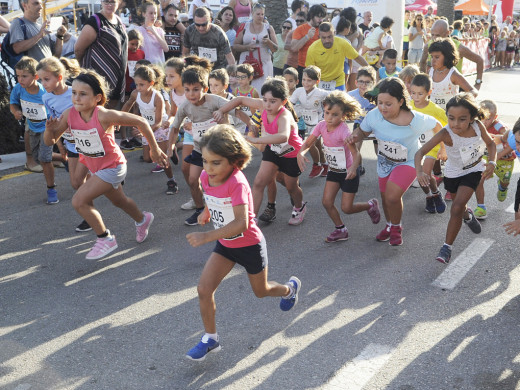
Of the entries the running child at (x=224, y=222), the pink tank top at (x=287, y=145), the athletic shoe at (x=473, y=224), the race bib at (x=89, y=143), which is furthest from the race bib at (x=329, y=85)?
the running child at (x=224, y=222)

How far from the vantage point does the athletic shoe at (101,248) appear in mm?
5121

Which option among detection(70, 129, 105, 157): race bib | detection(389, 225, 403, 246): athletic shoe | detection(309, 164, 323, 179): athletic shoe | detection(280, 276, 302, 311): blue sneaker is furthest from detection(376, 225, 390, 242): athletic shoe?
detection(70, 129, 105, 157): race bib

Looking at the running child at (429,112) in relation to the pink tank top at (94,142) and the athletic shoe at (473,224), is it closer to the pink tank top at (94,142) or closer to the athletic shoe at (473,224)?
the athletic shoe at (473,224)

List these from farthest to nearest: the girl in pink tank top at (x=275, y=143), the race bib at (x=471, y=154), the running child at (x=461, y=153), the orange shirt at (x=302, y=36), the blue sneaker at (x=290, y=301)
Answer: the orange shirt at (x=302, y=36) → the girl in pink tank top at (x=275, y=143) → the race bib at (x=471, y=154) → the running child at (x=461, y=153) → the blue sneaker at (x=290, y=301)

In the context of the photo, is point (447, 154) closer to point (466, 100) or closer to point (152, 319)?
point (466, 100)

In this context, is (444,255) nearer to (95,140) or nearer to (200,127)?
(200,127)

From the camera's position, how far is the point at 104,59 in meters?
8.43

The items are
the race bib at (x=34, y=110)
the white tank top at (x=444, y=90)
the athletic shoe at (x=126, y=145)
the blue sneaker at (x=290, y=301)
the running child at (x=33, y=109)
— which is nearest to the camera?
the blue sneaker at (x=290, y=301)

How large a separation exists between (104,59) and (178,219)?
3385 mm

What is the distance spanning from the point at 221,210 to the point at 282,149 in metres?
2.33

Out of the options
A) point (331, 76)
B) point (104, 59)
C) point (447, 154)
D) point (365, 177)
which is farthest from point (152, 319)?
point (331, 76)

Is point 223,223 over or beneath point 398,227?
over

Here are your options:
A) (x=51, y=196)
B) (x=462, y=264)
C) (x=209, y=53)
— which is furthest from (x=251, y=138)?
(x=209, y=53)

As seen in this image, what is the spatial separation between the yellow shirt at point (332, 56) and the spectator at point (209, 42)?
4.33 feet
